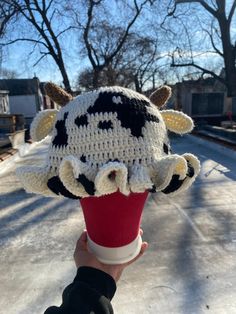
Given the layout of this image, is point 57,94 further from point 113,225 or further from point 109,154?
point 113,225

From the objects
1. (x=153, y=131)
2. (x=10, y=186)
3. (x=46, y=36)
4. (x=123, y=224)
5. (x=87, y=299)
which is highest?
(x=46, y=36)

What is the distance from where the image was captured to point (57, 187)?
103cm

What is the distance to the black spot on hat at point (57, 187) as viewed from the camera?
1.01 meters

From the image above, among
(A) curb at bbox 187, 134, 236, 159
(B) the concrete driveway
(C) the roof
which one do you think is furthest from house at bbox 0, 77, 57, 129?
(B) the concrete driveway

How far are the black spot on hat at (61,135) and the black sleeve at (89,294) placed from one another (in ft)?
1.31

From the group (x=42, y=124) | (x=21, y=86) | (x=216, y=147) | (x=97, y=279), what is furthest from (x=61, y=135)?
(x=21, y=86)

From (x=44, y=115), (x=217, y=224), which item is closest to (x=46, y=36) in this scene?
(x=217, y=224)

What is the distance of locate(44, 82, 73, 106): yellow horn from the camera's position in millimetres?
1189

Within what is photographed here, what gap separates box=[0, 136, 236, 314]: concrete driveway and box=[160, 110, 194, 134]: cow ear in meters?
1.54

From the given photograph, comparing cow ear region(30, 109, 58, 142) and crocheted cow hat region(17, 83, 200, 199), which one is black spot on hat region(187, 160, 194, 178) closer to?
crocheted cow hat region(17, 83, 200, 199)

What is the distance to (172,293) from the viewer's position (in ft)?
8.21

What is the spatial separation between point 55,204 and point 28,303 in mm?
2308

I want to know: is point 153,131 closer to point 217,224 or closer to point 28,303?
point 28,303

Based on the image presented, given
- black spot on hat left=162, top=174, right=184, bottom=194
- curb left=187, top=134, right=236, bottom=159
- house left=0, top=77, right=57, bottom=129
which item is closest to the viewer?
black spot on hat left=162, top=174, right=184, bottom=194
